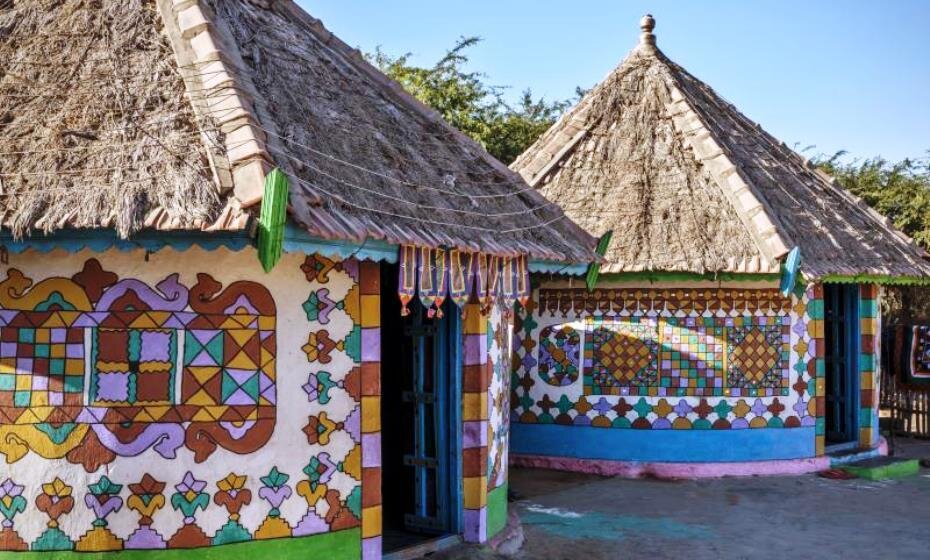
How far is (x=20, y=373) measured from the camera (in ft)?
18.8

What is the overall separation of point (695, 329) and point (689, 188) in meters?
1.73

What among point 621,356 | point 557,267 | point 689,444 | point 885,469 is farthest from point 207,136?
point 885,469

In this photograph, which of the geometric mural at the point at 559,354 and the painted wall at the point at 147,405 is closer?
the painted wall at the point at 147,405

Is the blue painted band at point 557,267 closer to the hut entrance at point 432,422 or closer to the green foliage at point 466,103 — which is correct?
the hut entrance at point 432,422

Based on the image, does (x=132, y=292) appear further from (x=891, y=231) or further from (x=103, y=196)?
(x=891, y=231)

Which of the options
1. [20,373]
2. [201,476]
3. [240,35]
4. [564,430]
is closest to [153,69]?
[240,35]

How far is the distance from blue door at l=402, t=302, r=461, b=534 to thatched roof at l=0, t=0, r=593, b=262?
2.76 ft

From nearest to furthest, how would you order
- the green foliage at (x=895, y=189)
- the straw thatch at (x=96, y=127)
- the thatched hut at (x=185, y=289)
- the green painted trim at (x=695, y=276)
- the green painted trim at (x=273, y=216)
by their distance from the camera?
the green painted trim at (x=273, y=216), the straw thatch at (x=96, y=127), the thatched hut at (x=185, y=289), the green painted trim at (x=695, y=276), the green foliage at (x=895, y=189)

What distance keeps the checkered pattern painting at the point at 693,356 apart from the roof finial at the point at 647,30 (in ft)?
14.7

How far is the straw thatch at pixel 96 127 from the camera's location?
5207 millimetres

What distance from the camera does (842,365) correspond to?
12.0m

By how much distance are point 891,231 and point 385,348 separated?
7.25 metres

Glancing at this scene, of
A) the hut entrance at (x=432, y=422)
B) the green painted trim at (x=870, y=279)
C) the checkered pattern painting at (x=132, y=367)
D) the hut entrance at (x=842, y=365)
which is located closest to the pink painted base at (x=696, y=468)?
the hut entrance at (x=842, y=365)

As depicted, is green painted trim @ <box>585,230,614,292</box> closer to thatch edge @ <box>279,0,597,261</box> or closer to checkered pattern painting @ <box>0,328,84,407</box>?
thatch edge @ <box>279,0,597,261</box>
